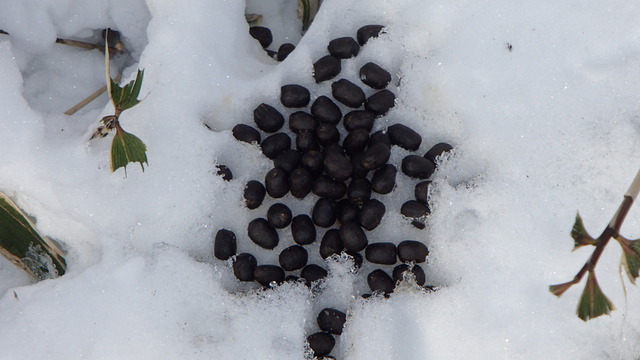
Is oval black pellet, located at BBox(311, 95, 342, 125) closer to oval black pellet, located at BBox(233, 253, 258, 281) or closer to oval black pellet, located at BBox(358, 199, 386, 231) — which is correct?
oval black pellet, located at BBox(358, 199, 386, 231)

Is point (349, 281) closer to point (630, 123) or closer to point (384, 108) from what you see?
point (384, 108)

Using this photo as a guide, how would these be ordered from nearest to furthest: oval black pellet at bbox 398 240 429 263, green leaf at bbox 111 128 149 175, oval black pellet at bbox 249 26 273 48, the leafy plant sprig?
the leafy plant sprig < green leaf at bbox 111 128 149 175 < oval black pellet at bbox 398 240 429 263 < oval black pellet at bbox 249 26 273 48

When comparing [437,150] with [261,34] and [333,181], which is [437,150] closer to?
[333,181]

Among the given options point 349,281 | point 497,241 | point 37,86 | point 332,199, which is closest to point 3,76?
point 37,86

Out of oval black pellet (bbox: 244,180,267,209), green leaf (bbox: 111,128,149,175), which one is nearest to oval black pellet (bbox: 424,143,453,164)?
oval black pellet (bbox: 244,180,267,209)

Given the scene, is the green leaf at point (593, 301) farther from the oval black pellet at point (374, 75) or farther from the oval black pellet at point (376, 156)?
the oval black pellet at point (374, 75)

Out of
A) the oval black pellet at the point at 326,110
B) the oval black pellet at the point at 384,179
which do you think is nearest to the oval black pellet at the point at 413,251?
the oval black pellet at the point at 384,179
